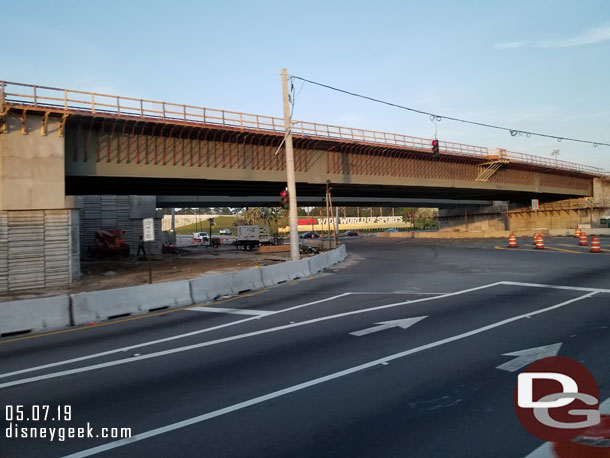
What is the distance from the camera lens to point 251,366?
6.90m

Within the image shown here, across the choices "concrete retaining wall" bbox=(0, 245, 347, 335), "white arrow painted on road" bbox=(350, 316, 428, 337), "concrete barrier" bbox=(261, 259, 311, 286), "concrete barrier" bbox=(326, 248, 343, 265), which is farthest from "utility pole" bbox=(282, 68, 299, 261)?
"white arrow painted on road" bbox=(350, 316, 428, 337)

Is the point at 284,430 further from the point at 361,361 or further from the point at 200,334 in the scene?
the point at 200,334

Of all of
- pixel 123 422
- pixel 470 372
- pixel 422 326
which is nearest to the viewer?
pixel 123 422

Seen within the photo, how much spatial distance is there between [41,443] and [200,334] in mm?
4933

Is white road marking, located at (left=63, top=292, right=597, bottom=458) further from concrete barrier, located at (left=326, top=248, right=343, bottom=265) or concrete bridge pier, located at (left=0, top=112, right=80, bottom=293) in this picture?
concrete bridge pier, located at (left=0, top=112, right=80, bottom=293)

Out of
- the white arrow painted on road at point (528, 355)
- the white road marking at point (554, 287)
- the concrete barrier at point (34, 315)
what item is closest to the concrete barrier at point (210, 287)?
the concrete barrier at point (34, 315)

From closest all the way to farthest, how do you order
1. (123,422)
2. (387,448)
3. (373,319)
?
(387,448), (123,422), (373,319)

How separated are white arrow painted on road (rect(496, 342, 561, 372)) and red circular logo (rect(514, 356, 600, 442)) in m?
0.15

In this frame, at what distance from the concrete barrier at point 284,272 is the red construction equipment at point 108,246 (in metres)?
24.3

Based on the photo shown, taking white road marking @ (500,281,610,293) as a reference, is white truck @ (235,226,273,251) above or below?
above

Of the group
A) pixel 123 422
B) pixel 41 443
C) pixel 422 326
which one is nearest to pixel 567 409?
pixel 422 326

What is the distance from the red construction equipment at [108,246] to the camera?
3725 cm

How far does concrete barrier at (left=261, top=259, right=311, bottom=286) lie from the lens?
57.6ft

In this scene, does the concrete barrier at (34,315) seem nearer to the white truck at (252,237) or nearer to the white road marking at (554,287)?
the white road marking at (554,287)
